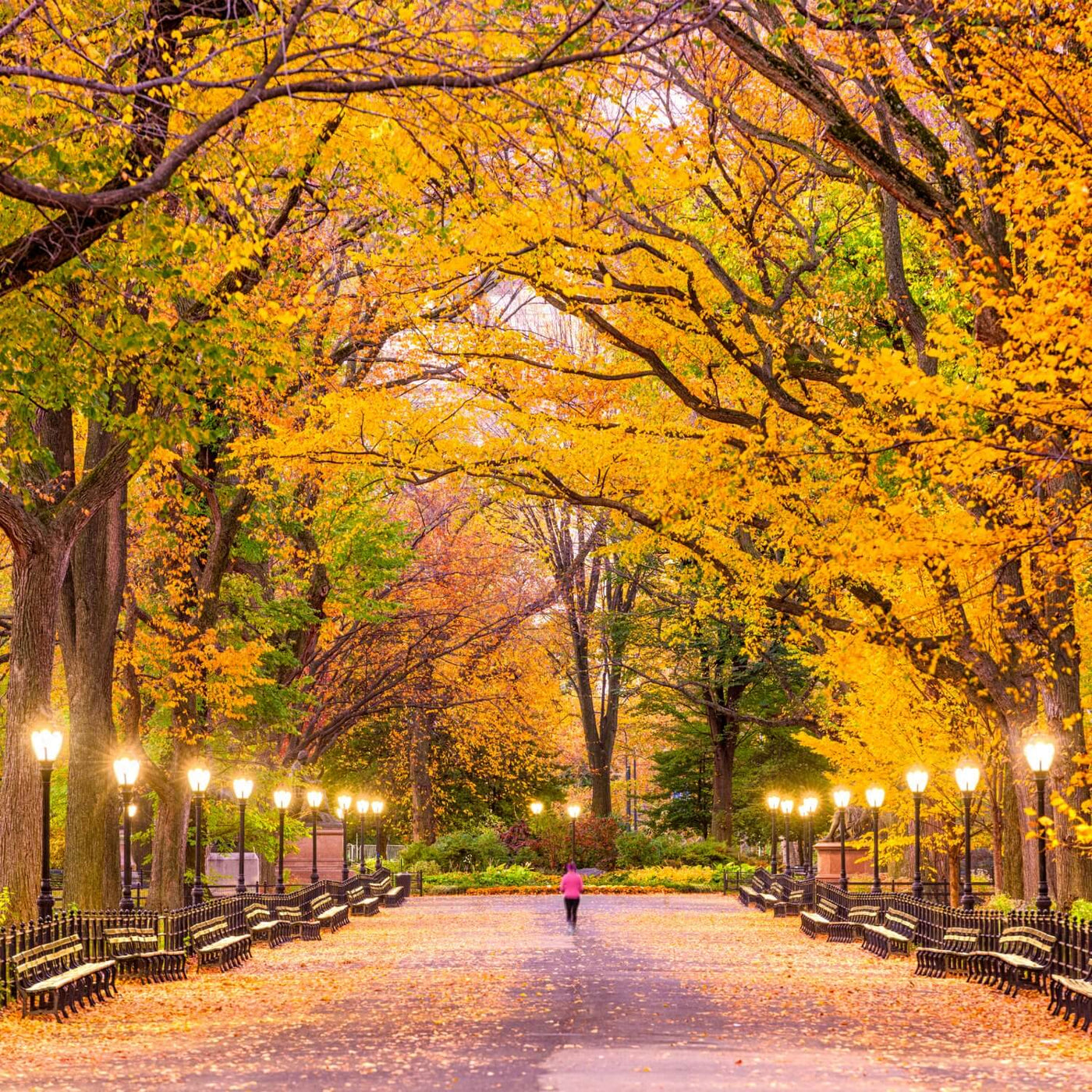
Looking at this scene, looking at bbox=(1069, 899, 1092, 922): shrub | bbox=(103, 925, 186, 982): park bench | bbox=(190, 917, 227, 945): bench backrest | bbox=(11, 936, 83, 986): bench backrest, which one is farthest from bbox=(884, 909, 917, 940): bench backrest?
bbox=(11, 936, 83, 986): bench backrest

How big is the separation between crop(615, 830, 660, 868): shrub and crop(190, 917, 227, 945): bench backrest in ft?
109

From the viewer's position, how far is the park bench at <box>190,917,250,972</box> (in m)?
21.4

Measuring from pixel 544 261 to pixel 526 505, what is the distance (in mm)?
37767

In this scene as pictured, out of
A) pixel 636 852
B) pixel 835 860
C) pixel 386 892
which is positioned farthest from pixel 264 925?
pixel 636 852

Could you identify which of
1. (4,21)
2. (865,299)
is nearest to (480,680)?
(865,299)

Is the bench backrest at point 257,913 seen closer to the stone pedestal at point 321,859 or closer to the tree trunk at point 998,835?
the tree trunk at point 998,835

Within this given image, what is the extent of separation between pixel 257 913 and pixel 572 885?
701 centimetres

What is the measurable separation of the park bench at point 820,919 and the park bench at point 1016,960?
409 inches

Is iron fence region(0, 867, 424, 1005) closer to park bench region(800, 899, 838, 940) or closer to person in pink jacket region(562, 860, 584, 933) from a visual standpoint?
person in pink jacket region(562, 860, 584, 933)

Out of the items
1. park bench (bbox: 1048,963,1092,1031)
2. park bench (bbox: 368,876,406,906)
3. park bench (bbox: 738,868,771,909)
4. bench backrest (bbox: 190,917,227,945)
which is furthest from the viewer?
park bench (bbox: 368,876,406,906)

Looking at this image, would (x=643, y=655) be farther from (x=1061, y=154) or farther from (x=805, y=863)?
(x=1061, y=154)

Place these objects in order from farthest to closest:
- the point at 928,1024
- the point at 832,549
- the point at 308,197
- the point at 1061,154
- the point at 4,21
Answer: the point at 308,197
the point at 832,549
the point at 1061,154
the point at 928,1024
the point at 4,21

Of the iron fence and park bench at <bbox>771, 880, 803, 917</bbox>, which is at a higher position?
the iron fence

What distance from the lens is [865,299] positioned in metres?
26.6
